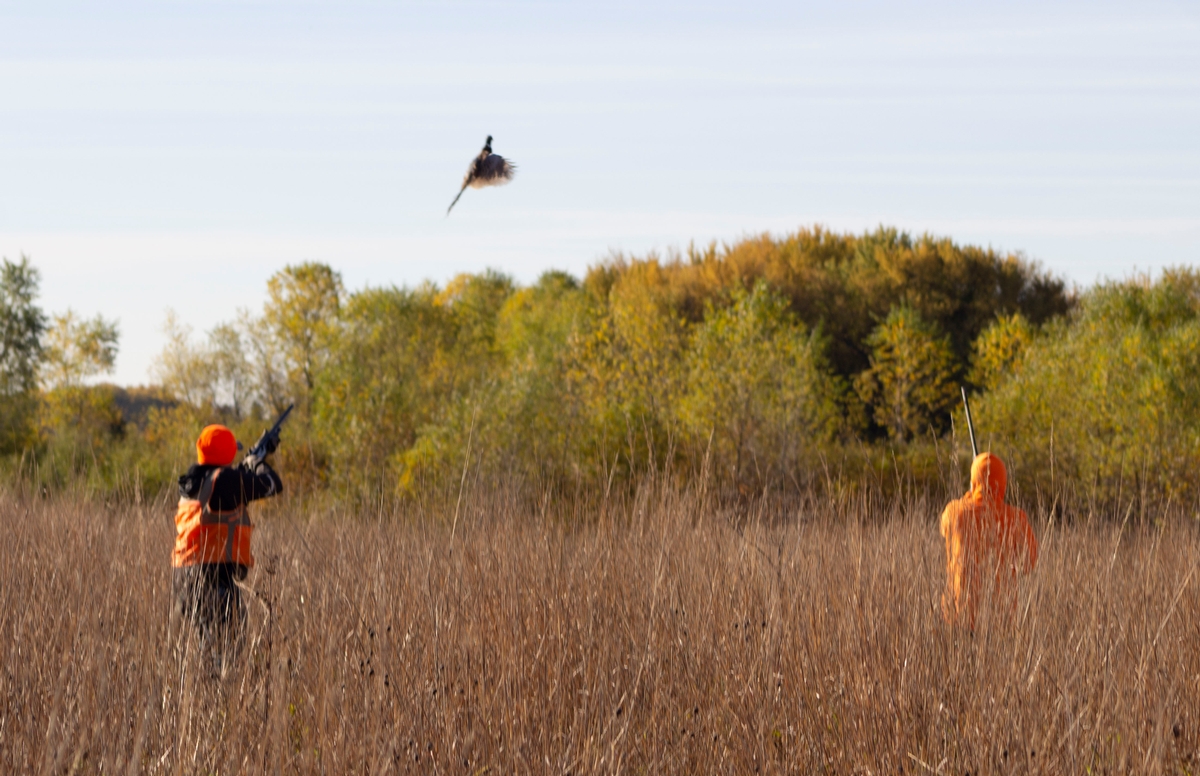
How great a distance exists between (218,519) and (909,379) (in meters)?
18.3

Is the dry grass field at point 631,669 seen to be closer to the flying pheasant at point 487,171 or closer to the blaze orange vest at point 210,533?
the blaze orange vest at point 210,533

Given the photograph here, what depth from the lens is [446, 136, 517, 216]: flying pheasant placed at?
13.0 ft

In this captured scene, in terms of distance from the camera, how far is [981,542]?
411 centimetres

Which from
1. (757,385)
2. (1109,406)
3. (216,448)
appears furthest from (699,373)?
(216,448)

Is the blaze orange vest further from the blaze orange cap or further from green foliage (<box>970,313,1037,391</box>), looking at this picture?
green foliage (<box>970,313,1037,391</box>)

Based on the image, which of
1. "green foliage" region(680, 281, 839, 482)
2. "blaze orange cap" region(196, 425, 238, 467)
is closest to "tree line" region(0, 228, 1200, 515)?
"green foliage" region(680, 281, 839, 482)

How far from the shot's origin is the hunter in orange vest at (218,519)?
5090 mm

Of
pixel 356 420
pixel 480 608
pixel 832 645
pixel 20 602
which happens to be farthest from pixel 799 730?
pixel 356 420

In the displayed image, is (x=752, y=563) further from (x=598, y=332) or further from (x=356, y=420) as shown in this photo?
(x=598, y=332)

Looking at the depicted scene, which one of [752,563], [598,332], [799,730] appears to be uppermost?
[598,332]

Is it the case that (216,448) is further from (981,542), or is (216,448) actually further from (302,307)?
(302,307)

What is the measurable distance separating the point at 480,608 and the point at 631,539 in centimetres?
80

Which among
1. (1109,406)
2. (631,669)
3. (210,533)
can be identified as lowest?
(631,669)

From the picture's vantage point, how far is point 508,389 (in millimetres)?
17062
